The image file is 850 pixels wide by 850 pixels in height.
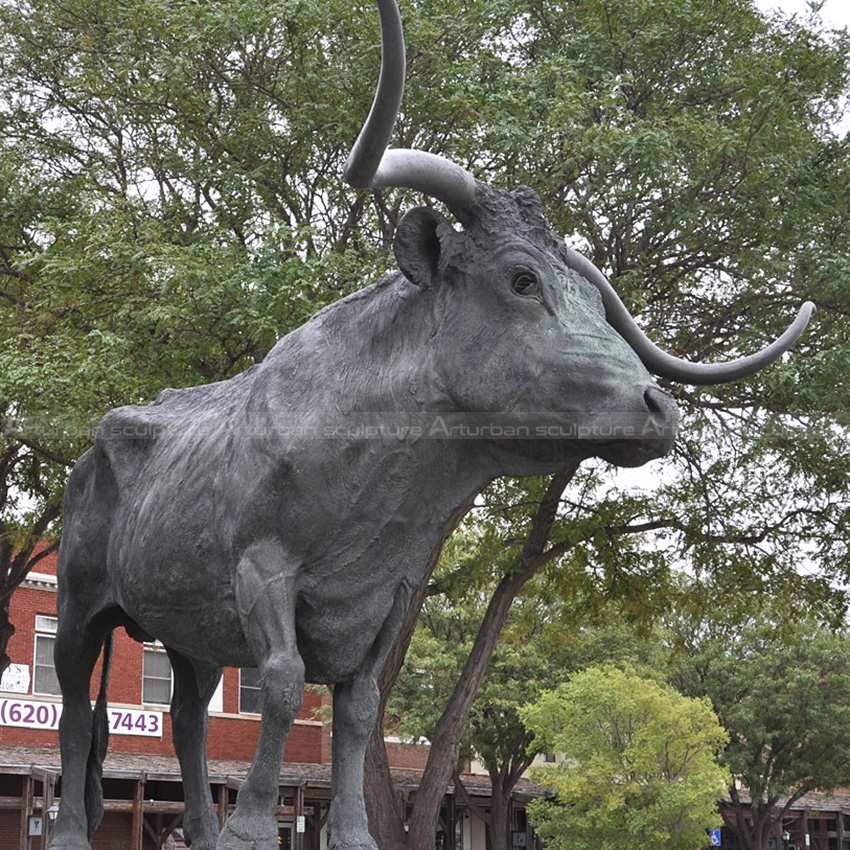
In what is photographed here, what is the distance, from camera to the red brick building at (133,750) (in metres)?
24.4

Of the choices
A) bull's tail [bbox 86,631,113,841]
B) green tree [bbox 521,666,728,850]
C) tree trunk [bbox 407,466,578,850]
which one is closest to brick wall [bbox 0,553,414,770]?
green tree [bbox 521,666,728,850]

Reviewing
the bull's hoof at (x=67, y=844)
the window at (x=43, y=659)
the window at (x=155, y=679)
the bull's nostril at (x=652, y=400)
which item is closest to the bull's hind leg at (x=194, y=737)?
the bull's hoof at (x=67, y=844)

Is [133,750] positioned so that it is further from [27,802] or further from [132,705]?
[27,802]

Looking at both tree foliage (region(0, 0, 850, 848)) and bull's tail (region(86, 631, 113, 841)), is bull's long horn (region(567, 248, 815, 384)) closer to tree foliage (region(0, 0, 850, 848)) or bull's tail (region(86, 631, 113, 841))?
bull's tail (region(86, 631, 113, 841))

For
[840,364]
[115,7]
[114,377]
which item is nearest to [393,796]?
[114,377]

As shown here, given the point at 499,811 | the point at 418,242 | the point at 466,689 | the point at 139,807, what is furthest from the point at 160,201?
the point at 499,811

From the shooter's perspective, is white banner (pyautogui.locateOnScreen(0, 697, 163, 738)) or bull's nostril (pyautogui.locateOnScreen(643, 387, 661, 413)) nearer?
bull's nostril (pyautogui.locateOnScreen(643, 387, 661, 413))

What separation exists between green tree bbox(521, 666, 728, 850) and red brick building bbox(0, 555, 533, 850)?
184 inches

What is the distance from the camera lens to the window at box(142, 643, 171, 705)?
29.3 m

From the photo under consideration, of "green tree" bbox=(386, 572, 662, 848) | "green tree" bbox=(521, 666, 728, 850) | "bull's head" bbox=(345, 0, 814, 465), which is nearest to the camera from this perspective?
"bull's head" bbox=(345, 0, 814, 465)

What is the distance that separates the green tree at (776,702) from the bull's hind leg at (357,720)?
103ft

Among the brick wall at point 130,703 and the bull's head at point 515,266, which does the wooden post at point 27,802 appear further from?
the bull's head at point 515,266

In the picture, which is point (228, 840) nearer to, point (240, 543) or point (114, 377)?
point (240, 543)

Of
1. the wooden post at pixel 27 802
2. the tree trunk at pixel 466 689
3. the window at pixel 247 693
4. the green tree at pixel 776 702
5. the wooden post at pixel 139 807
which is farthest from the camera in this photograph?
the green tree at pixel 776 702
